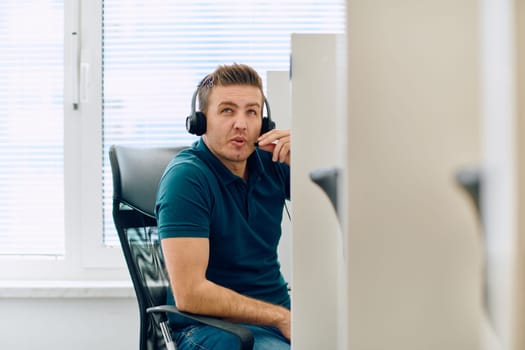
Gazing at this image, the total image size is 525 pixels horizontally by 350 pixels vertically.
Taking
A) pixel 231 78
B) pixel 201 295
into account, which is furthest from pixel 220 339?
pixel 231 78

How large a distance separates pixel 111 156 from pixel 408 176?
1.20 meters

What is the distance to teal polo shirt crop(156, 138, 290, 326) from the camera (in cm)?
139

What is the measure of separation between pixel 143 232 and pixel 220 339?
14.6 inches

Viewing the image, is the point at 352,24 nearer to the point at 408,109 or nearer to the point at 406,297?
the point at 408,109

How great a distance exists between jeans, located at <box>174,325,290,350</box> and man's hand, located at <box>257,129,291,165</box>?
1.33ft

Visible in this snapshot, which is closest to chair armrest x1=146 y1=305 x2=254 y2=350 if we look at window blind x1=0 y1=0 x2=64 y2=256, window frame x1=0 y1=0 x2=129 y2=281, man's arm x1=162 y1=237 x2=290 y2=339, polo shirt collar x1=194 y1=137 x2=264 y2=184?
man's arm x1=162 y1=237 x2=290 y2=339

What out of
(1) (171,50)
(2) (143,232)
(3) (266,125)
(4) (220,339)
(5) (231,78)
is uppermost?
(1) (171,50)

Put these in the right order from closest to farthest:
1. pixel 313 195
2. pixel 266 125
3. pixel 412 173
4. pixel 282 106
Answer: pixel 412 173 → pixel 313 195 → pixel 266 125 → pixel 282 106

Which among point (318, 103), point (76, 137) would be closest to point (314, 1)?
point (76, 137)

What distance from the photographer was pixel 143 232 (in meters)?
1.52

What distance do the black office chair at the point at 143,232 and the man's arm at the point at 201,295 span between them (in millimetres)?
108

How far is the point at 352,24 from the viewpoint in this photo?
402 mm

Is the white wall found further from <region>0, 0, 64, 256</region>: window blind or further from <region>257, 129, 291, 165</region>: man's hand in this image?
<region>0, 0, 64, 256</region>: window blind

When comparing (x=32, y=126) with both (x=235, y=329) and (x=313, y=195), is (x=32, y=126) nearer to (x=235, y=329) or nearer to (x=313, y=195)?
(x=235, y=329)
